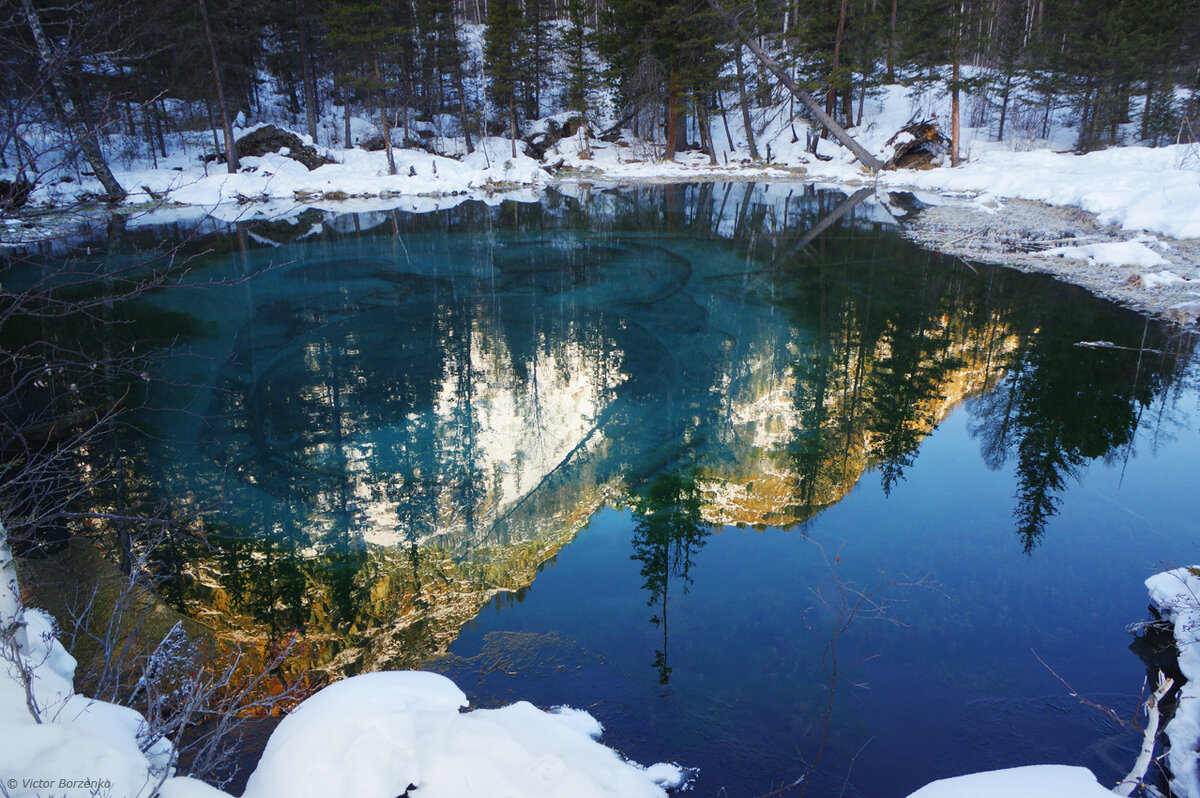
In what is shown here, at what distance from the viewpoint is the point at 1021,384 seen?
995cm

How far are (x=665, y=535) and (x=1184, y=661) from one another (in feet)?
13.0

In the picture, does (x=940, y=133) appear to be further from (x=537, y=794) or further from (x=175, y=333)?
(x=537, y=794)

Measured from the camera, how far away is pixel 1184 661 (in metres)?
4.96

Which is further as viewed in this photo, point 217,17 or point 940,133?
point 940,133

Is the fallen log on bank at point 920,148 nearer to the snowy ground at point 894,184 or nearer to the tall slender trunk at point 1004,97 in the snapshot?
the snowy ground at point 894,184

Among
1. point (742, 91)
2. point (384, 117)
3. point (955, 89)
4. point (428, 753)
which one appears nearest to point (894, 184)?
point (955, 89)

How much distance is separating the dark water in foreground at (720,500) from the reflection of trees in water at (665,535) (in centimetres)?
3

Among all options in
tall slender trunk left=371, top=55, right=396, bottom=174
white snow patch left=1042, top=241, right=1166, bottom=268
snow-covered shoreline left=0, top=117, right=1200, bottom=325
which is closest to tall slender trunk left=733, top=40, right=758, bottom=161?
snow-covered shoreline left=0, top=117, right=1200, bottom=325

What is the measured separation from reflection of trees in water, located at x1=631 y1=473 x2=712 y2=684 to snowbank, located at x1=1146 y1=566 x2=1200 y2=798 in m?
3.08

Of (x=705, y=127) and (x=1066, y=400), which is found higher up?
(x=705, y=127)

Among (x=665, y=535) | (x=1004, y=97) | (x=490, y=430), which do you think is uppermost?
(x=1004, y=97)

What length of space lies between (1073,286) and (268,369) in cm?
1452

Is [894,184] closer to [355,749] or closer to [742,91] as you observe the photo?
[742,91]

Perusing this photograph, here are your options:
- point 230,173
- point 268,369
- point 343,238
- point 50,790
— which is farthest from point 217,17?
point 50,790
